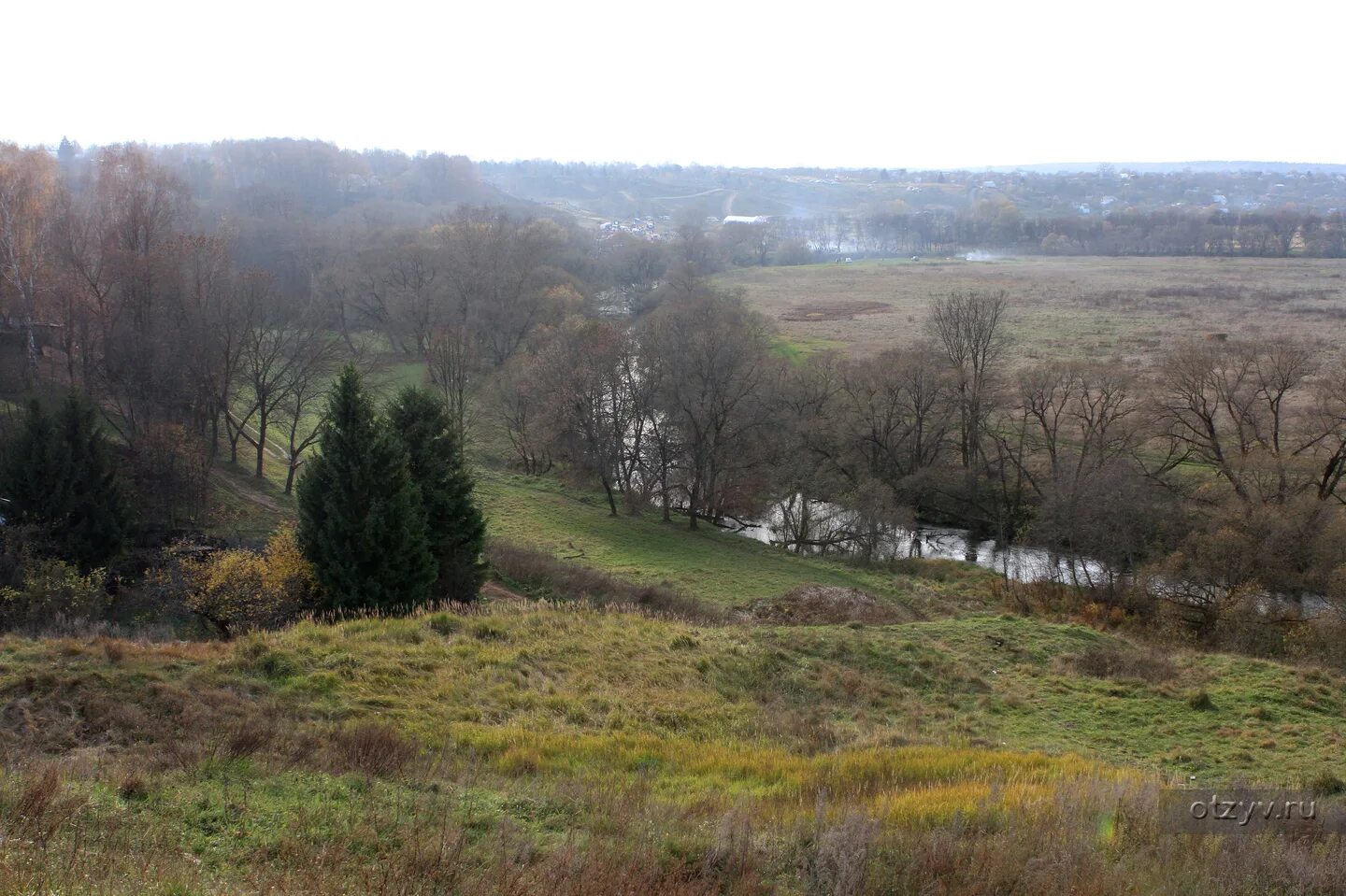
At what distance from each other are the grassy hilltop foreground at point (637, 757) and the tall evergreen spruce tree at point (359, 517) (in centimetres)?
183

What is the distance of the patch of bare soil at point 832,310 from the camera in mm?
71625

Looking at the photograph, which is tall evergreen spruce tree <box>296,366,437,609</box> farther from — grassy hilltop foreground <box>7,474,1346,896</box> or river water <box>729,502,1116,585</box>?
river water <box>729,502,1116,585</box>

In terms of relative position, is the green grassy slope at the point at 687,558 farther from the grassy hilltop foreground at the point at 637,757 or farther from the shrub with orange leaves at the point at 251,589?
the shrub with orange leaves at the point at 251,589

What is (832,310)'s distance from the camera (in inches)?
2965

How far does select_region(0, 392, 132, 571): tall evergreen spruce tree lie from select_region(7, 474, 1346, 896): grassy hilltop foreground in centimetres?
842

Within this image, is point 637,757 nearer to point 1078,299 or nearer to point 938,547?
point 938,547

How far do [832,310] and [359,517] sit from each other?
208ft

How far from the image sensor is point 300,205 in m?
87.2

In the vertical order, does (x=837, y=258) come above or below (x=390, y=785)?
above

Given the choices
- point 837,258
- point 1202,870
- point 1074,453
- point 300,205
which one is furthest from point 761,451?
point 837,258

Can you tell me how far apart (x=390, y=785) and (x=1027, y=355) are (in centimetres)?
5161

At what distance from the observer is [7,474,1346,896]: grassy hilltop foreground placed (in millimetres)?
6230

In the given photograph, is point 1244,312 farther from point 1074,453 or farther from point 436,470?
point 436,470

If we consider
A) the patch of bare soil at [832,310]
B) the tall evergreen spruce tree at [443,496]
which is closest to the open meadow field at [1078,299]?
the patch of bare soil at [832,310]
